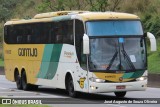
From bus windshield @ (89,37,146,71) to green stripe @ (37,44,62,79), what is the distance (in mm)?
3371

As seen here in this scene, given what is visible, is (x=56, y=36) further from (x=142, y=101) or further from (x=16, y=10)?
(x=16, y=10)

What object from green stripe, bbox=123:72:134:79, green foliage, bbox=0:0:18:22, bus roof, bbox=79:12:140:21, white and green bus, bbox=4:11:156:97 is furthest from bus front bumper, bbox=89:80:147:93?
green foliage, bbox=0:0:18:22

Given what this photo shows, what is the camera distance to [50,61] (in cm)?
2517

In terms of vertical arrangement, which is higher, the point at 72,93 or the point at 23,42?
the point at 23,42

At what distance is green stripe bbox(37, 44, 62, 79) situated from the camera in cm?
2433

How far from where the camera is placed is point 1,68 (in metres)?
50.7

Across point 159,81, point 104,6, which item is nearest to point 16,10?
point 104,6

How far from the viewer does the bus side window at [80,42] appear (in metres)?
21.3

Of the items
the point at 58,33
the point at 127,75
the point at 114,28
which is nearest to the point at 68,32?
the point at 58,33

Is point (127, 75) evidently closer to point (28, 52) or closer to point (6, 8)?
point (28, 52)

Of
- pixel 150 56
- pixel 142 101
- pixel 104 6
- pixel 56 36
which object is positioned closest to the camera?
pixel 142 101

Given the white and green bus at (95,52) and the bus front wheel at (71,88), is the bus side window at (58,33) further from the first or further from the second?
the bus front wheel at (71,88)

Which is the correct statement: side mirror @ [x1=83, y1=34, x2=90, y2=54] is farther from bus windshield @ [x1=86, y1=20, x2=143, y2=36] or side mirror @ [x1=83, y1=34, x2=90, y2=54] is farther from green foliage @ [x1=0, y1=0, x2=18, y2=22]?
green foliage @ [x1=0, y1=0, x2=18, y2=22]

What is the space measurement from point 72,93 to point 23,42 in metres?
6.58
